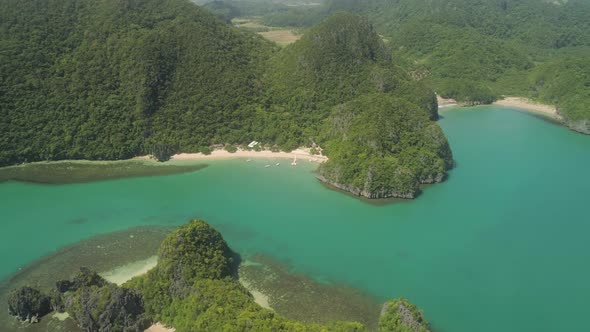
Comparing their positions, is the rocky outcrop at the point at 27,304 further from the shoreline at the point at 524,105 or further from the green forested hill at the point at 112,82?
the shoreline at the point at 524,105

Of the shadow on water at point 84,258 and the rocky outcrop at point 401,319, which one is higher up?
the rocky outcrop at point 401,319

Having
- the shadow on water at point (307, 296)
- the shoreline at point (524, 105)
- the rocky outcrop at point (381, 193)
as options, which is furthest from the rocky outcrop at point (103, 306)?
the shoreline at point (524, 105)

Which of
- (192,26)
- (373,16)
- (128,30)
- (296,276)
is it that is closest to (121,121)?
(128,30)

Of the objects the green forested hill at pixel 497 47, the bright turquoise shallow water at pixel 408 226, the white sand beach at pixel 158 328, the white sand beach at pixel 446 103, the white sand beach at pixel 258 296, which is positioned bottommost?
the white sand beach at pixel 158 328

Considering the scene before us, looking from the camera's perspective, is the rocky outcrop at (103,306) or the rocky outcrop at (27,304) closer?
the rocky outcrop at (103,306)

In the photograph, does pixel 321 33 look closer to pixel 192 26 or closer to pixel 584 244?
pixel 192 26

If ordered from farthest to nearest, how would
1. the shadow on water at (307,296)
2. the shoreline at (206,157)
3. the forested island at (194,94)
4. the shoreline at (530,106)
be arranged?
1. the shoreline at (530,106)
2. the shoreline at (206,157)
3. the forested island at (194,94)
4. the shadow on water at (307,296)

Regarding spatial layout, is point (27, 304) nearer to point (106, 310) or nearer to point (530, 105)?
point (106, 310)

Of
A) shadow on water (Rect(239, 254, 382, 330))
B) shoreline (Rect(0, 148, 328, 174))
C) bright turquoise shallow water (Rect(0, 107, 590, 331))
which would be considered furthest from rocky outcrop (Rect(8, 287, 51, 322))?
A: shoreline (Rect(0, 148, 328, 174))
